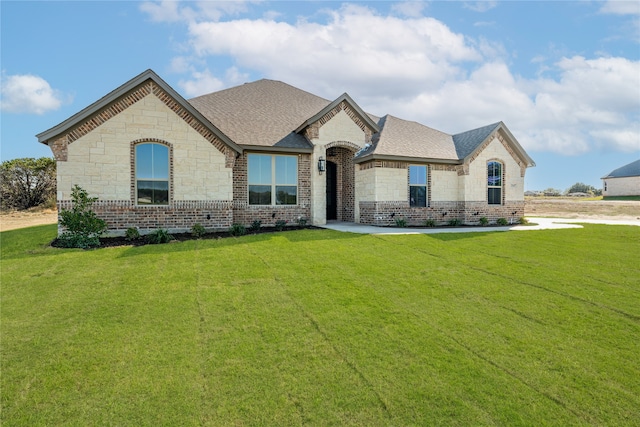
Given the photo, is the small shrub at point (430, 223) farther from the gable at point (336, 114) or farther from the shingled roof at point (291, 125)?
the gable at point (336, 114)

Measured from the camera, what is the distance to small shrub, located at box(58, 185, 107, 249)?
32.4ft

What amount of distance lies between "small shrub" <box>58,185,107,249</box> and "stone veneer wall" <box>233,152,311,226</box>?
4692mm

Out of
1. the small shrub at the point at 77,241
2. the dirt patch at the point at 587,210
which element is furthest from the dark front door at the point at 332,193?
the dirt patch at the point at 587,210

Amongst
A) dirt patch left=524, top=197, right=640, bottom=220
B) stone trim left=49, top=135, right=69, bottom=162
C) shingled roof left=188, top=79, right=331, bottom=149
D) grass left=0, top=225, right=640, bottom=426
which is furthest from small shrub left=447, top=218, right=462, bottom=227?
stone trim left=49, top=135, right=69, bottom=162

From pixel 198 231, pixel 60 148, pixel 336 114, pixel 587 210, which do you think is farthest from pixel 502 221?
pixel 60 148

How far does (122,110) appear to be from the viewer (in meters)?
11.3

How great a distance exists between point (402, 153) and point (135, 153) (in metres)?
10.5

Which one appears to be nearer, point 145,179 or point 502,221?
point 145,179

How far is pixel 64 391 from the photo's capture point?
333 cm

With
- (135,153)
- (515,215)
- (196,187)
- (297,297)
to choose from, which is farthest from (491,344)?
(515,215)

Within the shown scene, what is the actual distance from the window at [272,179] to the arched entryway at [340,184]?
273 centimetres

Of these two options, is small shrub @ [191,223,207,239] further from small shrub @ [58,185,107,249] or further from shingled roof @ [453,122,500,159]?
shingled roof @ [453,122,500,159]

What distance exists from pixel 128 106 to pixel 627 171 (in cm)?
6262

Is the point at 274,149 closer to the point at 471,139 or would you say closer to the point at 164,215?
the point at 164,215
